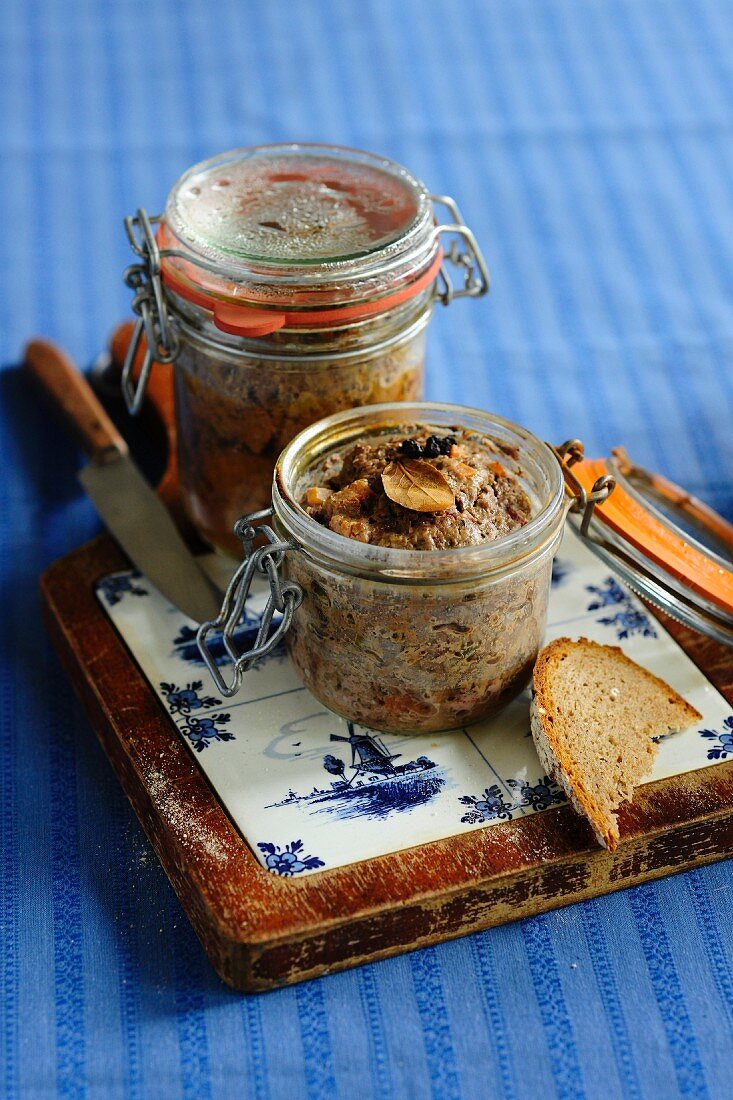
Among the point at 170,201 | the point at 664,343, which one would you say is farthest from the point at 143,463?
the point at 664,343

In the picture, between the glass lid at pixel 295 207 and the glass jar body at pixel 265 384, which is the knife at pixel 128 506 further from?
the glass lid at pixel 295 207

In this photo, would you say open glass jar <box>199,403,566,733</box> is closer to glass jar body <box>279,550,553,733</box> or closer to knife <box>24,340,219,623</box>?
glass jar body <box>279,550,553,733</box>

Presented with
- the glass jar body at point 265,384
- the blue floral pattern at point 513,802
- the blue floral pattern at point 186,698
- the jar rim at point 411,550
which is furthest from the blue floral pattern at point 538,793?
the glass jar body at point 265,384

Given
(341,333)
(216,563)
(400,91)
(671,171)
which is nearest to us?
(341,333)

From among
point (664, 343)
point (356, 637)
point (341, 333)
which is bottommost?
A: point (664, 343)

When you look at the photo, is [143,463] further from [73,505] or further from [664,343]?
[664,343]

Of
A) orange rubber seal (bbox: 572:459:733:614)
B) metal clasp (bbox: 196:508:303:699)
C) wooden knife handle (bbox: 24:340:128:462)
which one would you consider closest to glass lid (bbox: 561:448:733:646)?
orange rubber seal (bbox: 572:459:733:614)

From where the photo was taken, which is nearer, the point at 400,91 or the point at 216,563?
the point at 216,563
